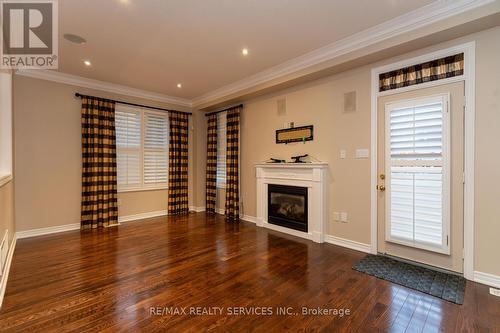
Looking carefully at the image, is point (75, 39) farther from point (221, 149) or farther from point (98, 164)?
point (221, 149)

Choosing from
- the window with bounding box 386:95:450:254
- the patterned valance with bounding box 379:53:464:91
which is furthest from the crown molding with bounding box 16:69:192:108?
the window with bounding box 386:95:450:254

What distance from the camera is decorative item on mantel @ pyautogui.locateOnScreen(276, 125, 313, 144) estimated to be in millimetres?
4137

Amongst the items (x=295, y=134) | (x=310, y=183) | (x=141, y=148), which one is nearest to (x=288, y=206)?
(x=310, y=183)

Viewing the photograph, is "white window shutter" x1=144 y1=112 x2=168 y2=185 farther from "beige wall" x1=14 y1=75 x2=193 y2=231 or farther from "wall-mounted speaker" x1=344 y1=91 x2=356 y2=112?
"wall-mounted speaker" x1=344 y1=91 x2=356 y2=112

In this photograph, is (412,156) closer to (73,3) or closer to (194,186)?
(73,3)

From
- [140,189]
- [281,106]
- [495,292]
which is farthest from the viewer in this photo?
[140,189]

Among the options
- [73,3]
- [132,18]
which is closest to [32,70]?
[73,3]

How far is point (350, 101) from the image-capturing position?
3602 mm

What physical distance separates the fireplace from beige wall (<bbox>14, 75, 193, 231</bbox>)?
3.72 metres

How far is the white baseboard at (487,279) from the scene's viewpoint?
2.42m

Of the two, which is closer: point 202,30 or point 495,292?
point 495,292

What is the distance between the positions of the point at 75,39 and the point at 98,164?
235 cm

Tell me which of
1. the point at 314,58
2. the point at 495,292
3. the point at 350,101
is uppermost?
the point at 314,58

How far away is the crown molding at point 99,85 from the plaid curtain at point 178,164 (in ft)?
1.17
